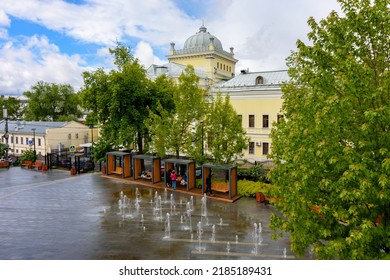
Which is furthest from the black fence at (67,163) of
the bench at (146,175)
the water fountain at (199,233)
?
Result: the water fountain at (199,233)

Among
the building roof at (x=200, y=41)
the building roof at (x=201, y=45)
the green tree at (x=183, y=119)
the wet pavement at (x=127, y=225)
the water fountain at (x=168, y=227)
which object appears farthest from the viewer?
the building roof at (x=200, y=41)

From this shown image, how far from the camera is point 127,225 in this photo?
609 inches

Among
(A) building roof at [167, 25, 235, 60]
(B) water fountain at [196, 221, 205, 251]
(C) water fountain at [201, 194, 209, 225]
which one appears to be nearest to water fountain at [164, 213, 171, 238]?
(B) water fountain at [196, 221, 205, 251]

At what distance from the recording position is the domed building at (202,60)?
48.9m

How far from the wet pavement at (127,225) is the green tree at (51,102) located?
48.0m

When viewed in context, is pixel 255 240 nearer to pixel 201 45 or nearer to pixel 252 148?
pixel 252 148

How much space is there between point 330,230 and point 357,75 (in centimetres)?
382

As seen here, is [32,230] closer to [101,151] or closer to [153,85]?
[101,151]

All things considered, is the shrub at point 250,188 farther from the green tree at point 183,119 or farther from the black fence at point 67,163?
the black fence at point 67,163

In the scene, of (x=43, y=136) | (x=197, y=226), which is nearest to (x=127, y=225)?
(x=197, y=226)

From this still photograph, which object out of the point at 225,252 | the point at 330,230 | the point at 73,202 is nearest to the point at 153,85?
the point at 73,202

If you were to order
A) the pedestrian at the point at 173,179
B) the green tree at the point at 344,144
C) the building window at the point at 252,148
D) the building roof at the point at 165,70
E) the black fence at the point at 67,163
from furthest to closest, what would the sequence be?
the building roof at the point at 165,70 → the building window at the point at 252,148 → the black fence at the point at 67,163 → the pedestrian at the point at 173,179 → the green tree at the point at 344,144

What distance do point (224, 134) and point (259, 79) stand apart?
17.3 metres

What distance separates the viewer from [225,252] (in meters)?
12.4
